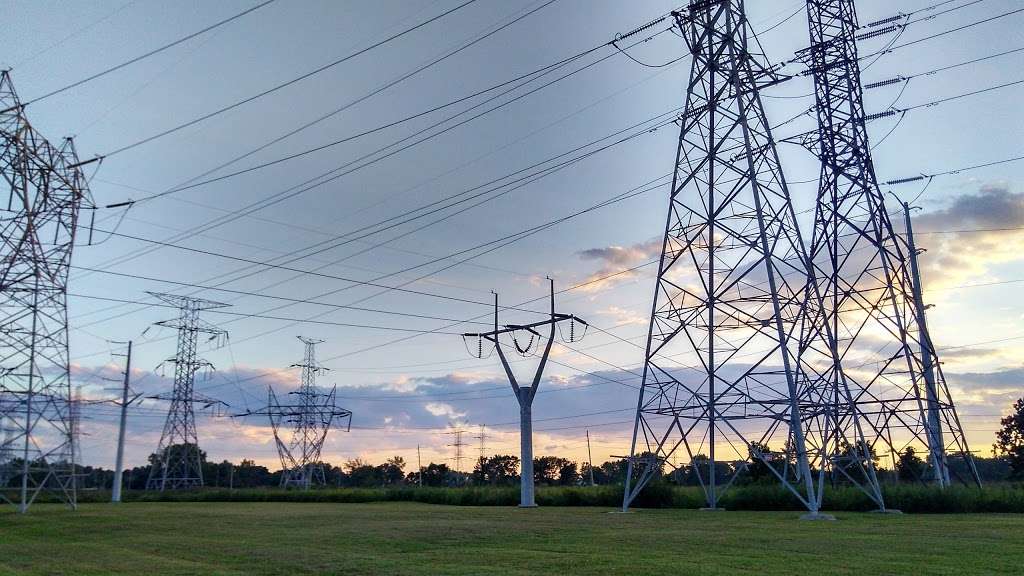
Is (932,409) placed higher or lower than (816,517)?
higher

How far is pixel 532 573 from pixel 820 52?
29241mm

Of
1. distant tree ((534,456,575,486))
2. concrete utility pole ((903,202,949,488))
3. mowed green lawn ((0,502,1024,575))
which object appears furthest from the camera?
distant tree ((534,456,575,486))

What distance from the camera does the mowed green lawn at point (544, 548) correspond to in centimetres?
1203

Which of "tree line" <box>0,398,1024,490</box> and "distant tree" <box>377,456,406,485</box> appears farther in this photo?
"distant tree" <box>377,456,406,485</box>

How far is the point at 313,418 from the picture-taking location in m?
79.4

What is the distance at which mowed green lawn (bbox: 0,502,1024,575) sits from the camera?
1203cm

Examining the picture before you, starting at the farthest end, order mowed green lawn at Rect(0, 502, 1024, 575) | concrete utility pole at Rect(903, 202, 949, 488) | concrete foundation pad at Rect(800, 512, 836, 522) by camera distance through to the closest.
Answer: concrete utility pole at Rect(903, 202, 949, 488) → concrete foundation pad at Rect(800, 512, 836, 522) → mowed green lawn at Rect(0, 502, 1024, 575)

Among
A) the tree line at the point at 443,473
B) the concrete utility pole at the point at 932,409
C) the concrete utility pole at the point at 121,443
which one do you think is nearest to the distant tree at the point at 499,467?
A: the tree line at the point at 443,473

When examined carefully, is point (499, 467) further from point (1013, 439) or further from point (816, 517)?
point (816, 517)

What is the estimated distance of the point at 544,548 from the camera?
50.4 feet

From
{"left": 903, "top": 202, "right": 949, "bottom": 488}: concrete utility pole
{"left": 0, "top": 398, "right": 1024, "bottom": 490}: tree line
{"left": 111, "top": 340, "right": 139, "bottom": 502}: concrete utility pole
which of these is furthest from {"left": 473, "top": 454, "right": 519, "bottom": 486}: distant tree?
{"left": 903, "top": 202, "right": 949, "bottom": 488}: concrete utility pole

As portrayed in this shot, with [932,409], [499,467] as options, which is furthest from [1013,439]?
[499,467]

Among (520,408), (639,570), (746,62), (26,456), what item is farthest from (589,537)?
(26,456)

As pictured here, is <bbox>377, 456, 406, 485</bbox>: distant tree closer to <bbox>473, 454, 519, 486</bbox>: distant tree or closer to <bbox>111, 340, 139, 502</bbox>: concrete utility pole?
<bbox>473, 454, 519, 486</bbox>: distant tree
